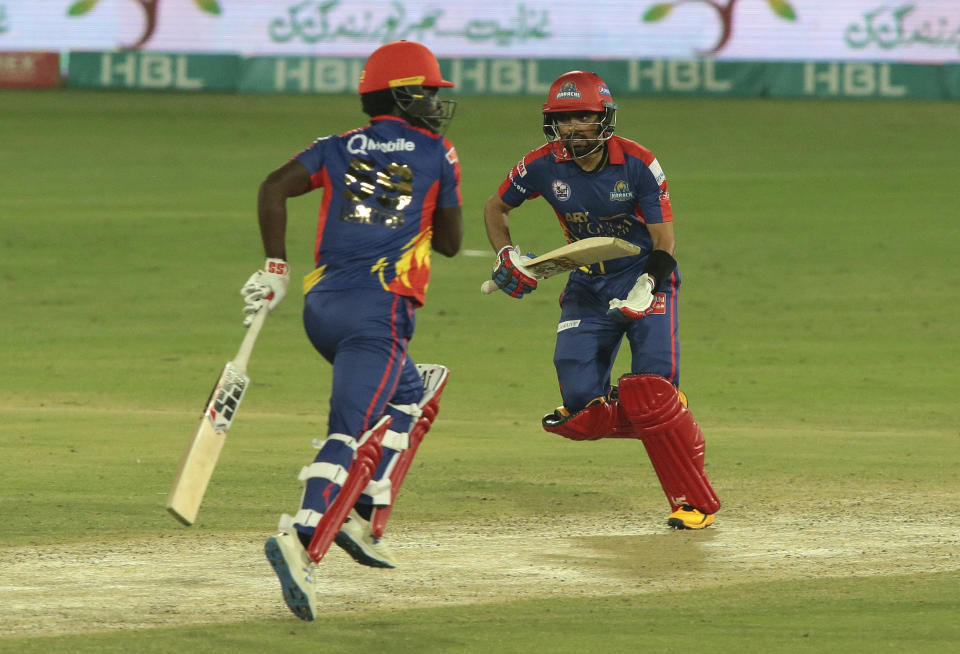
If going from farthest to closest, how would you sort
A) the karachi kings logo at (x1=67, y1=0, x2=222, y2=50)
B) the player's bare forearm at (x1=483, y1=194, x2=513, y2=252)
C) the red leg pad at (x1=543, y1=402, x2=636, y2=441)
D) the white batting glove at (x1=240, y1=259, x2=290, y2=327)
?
the karachi kings logo at (x1=67, y1=0, x2=222, y2=50) < the player's bare forearm at (x1=483, y1=194, x2=513, y2=252) < the red leg pad at (x1=543, y1=402, x2=636, y2=441) < the white batting glove at (x1=240, y1=259, x2=290, y2=327)

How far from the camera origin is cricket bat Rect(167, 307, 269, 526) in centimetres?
583

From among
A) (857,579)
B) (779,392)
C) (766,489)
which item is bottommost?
(779,392)

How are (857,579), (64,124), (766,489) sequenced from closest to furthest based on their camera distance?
(857,579) → (766,489) → (64,124)

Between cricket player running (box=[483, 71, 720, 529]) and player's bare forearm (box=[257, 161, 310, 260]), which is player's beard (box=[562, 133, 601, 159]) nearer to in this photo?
cricket player running (box=[483, 71, 720, 529])

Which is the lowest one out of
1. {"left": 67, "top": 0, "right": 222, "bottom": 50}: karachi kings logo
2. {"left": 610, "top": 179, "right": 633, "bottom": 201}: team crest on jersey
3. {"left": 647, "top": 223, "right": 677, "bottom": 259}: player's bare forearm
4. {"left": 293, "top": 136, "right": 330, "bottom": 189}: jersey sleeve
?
{"left": 67, "top": 0, "right": 222, "bottom": 50}: karachi kings logo

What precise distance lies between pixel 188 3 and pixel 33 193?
29.4 feet

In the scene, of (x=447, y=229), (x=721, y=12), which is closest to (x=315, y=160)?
(x=447, y=229)

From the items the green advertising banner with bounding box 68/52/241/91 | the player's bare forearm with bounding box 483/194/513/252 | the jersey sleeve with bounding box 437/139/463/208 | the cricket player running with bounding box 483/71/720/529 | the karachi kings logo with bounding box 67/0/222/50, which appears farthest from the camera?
the green advertising banner with bounding box 68/52/241/91

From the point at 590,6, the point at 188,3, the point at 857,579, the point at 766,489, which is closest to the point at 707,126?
the point at 590,6

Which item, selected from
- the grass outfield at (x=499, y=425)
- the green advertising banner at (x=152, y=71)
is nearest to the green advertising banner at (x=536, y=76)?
the green advertising banner at (x=152, y=71)

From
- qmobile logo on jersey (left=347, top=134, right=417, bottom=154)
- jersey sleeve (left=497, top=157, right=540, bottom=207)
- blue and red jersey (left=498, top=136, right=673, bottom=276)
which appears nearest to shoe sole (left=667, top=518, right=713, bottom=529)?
blue and red jersey (left=498, top=136, right=673, bottom=276)

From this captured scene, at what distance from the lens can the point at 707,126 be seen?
26875mm

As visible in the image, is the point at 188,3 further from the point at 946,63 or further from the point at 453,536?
the point at 453,536

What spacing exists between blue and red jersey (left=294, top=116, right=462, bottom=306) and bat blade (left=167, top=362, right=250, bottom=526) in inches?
19.3
